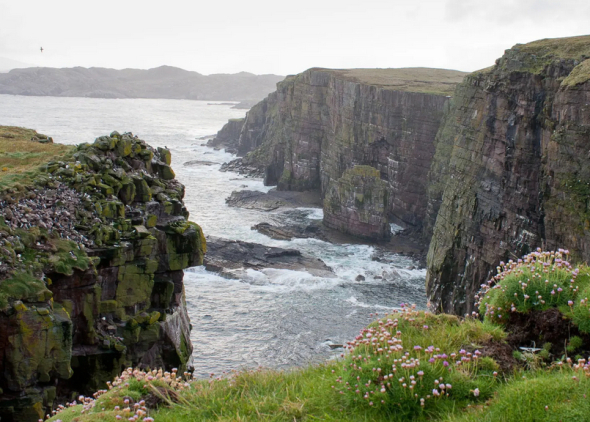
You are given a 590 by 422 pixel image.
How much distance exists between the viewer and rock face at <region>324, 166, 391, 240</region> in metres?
66.5

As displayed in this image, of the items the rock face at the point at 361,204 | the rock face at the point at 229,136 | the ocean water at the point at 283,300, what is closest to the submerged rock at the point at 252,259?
the ocean water at the point at 283,300

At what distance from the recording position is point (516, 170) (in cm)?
3700

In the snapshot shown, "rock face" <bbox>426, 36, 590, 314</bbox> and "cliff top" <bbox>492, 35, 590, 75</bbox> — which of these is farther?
"cliff top" <bbox>492, 35, 590, 75</bbox>

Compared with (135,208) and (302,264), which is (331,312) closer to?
(302,264)

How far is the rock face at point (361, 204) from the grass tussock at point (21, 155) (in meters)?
38.1

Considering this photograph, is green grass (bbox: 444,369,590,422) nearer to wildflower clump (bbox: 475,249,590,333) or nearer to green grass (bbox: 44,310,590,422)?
green grass (bbox: 44,310,590,422)

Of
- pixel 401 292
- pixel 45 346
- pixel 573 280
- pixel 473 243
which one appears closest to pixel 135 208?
pixel 45 346

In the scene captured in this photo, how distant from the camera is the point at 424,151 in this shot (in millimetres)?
71125

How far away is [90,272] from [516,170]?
24566 mm

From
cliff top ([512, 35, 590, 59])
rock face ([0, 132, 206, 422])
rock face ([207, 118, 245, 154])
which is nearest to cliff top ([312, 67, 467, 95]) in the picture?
cliff top ([512, 35, 590, 59])

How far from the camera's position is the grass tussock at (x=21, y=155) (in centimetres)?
2477

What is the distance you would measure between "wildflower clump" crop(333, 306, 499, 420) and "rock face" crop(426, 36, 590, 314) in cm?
2203

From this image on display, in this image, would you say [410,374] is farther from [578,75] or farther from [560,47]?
[560,47]

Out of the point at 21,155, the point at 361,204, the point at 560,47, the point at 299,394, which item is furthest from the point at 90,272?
the point at 361,204
